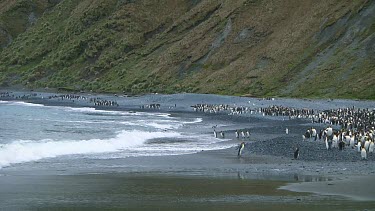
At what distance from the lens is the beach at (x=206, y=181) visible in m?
17.5

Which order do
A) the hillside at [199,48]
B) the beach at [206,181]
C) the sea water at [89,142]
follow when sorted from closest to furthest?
1. the beach at [206,181]
2. the sea water at [89,142]
3. the hillside at [199,48]

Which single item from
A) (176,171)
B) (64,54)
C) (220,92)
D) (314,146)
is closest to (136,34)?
(64,54)

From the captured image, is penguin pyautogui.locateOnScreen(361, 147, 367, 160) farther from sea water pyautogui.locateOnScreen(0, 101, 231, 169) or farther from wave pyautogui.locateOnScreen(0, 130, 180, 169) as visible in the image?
wave pyautogui.locateOnScreen(0, 130, 180, 169)

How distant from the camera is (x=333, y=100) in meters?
71.3

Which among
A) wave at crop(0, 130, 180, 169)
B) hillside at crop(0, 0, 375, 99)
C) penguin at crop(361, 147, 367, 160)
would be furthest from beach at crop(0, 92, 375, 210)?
hillside at crop(0, 0, 375, 99)

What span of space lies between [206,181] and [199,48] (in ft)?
279

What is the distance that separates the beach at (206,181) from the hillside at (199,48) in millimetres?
47528

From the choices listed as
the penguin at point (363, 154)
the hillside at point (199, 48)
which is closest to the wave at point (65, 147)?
the penguin at point (363, 154)

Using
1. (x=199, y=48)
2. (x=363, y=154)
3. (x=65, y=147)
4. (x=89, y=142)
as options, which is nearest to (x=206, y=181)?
(x=363, y=154)

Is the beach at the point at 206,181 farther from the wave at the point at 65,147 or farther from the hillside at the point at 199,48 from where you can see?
the hillside at the point at 199,48

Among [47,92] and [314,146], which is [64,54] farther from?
[314,146]

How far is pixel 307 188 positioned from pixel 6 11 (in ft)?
505

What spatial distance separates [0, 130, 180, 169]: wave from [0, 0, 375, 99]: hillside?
3964cm

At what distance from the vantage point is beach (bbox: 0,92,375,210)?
17453 mm
